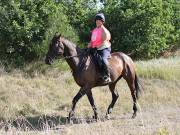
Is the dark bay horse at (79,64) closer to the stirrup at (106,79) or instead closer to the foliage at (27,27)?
the stirrup at (106,79)

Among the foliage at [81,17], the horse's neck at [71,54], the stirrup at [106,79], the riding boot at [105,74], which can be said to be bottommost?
the stirrup at [106,79]

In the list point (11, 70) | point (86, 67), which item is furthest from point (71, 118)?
point (11, 70)

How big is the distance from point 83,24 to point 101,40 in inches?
386

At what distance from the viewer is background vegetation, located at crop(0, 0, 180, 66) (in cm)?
1764

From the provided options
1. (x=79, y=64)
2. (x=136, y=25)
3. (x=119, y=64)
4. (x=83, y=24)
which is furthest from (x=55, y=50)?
(x=136, y=25)

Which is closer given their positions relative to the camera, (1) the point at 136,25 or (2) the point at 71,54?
(2) the point at 71,54

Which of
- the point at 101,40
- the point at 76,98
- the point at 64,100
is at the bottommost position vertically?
the point at 64,100

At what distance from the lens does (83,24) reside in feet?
72.2

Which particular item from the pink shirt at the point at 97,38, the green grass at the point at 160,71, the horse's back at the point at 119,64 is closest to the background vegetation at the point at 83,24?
the green grass at the point at 160,71

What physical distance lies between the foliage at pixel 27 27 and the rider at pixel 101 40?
5.40 meters

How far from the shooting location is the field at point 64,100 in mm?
12180

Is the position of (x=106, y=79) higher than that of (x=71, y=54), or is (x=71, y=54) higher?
(x=71, y=54)

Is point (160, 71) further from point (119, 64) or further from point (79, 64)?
point (79, 64)

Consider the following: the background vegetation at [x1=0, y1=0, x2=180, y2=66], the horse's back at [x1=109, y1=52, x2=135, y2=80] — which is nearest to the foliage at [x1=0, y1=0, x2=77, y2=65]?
the background vegetation at [x1=0, y1=0, x2=180, y2=66]
